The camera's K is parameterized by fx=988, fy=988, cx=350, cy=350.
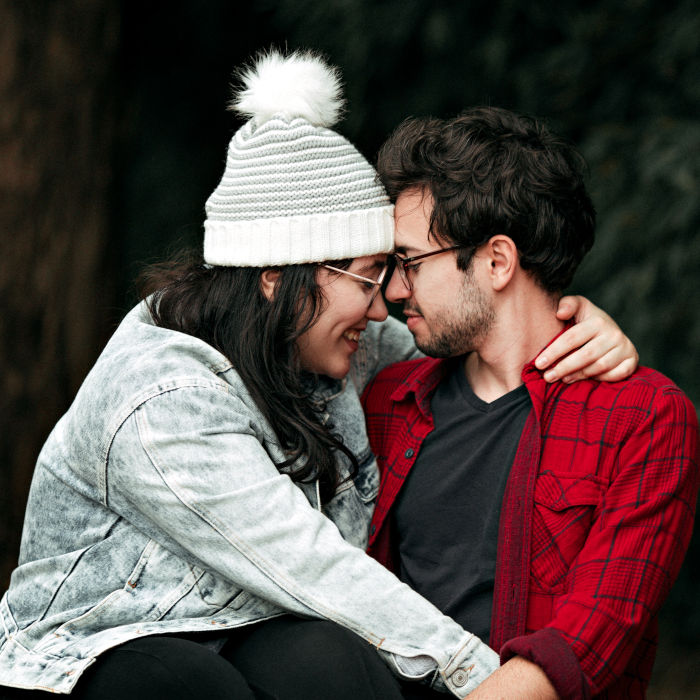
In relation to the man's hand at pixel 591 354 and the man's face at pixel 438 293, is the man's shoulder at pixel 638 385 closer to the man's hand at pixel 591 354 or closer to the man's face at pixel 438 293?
the man's hand at pixel 591 354

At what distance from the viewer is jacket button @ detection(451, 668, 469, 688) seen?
1905 mm

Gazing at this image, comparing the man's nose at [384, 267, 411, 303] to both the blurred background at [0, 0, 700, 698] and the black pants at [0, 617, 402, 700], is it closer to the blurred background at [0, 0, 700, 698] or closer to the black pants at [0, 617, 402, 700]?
the black pants at [0, 617, 402, 700]

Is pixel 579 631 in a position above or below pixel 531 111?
below

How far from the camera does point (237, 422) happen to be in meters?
1.97

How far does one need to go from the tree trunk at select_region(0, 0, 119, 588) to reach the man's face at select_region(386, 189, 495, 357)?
57.8 inches

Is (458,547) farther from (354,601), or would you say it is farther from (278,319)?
(278,319)

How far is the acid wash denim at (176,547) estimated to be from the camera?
6.16 ft

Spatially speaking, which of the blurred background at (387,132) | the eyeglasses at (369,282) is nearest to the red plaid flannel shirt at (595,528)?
the eyeglasses at (369,282)

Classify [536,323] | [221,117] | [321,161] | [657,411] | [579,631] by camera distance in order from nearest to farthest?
[579,631] < [657,411] < [321,161] < [536,323] < [221,117]

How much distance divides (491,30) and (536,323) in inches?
55.0

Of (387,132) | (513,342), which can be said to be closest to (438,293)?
(513,342)

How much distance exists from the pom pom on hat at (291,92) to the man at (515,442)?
0.80 ft

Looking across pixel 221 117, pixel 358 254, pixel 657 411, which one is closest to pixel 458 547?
pixel 657 411

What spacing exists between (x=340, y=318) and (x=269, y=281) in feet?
0.59
